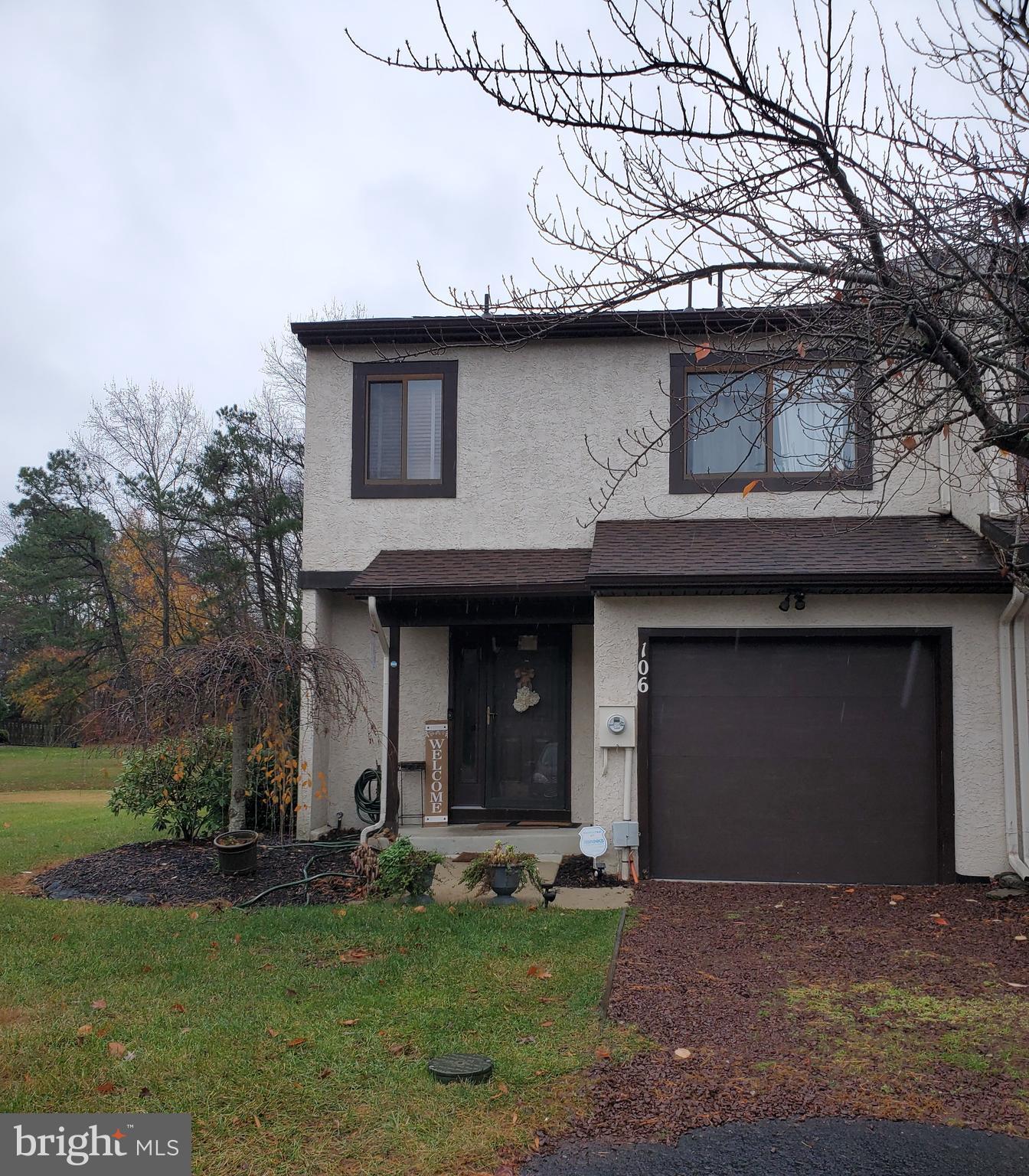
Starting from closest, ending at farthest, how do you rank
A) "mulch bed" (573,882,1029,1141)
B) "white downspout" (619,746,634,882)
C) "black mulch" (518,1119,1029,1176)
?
"black mulch" (518,1119,1029,1176) → "mulch bed" (573,882,1029,1141) → "white downspout" (619,746,634,882)

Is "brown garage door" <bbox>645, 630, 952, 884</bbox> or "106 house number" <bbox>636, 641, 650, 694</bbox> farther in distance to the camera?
"106 house number" <bbox>636, 641, 650, 694</bbox>

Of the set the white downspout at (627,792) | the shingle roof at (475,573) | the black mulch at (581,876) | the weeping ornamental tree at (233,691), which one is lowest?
the black mulch at (581,876)

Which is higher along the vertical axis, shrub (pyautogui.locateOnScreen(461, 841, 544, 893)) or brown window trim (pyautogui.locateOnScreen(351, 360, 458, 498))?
brown window trim (pyautogui.locateOnScreen(351, 360, 458, 498))

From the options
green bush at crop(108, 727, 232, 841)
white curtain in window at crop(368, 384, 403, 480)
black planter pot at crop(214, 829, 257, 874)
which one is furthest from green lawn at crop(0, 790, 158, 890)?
white curtain in window at crop(368, 384, 403, 480)

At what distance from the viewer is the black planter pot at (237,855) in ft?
30.1

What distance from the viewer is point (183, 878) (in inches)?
366

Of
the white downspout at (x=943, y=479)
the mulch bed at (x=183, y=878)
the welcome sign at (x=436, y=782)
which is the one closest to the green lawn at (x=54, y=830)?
the mulch bed at (x=183, y=878)

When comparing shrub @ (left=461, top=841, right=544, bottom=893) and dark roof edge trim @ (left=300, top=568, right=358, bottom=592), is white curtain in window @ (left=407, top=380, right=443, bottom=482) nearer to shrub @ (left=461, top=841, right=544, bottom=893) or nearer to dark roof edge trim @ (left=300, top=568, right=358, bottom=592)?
dark roof edge trim @ (left=300, top=568, right=358, bottom=592)

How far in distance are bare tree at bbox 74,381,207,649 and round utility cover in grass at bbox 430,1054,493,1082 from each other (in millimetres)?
28457

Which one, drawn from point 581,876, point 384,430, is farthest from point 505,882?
point 384,430

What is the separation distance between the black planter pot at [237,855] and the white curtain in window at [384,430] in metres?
4.51

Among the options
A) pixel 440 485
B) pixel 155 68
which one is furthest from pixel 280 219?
pixel 440 485

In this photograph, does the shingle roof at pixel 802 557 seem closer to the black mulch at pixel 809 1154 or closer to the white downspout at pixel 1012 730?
the white downspout at pixel 1012 730

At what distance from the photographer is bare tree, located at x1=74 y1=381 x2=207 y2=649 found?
104 feet
